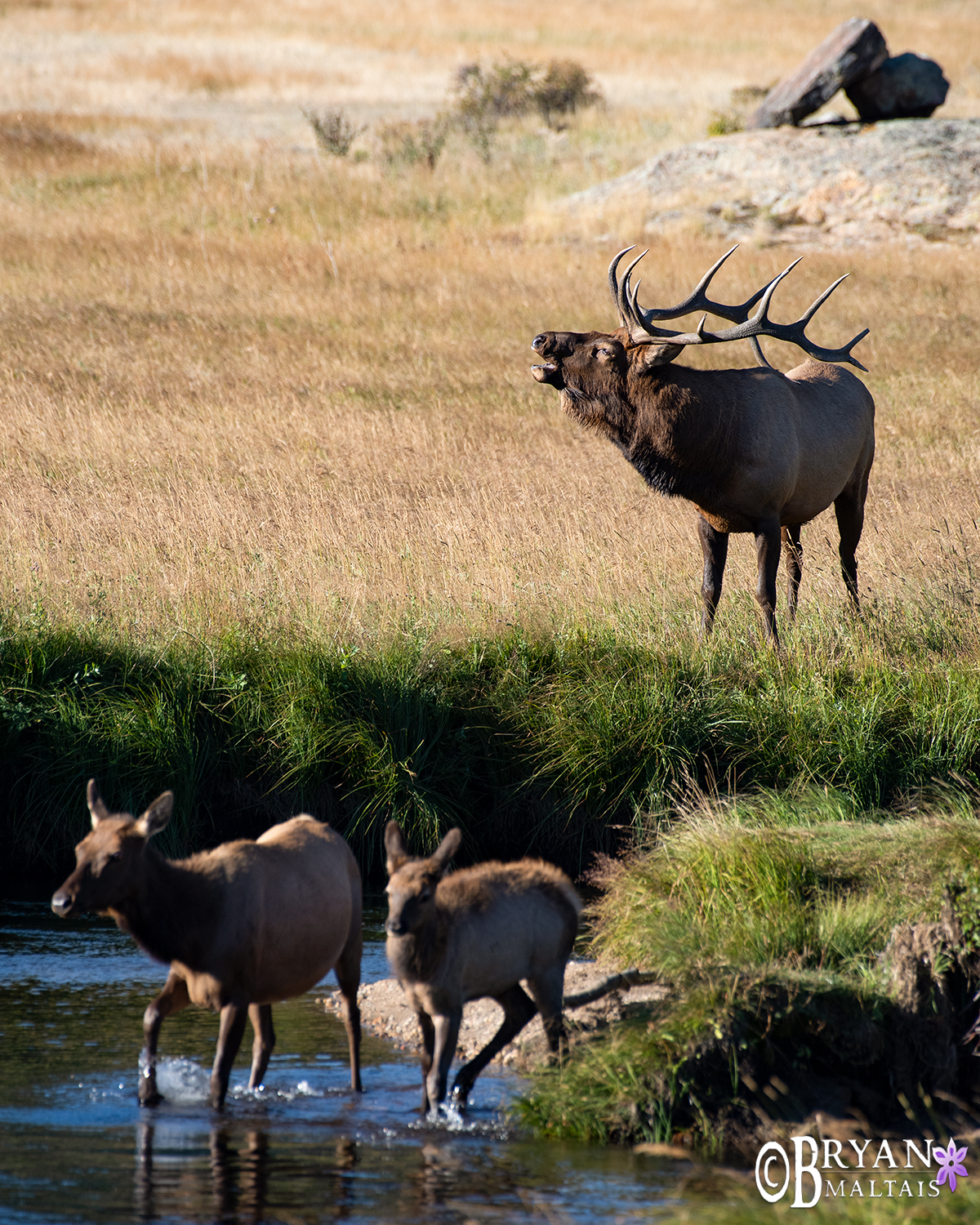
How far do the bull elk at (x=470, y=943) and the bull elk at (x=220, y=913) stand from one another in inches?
12.6

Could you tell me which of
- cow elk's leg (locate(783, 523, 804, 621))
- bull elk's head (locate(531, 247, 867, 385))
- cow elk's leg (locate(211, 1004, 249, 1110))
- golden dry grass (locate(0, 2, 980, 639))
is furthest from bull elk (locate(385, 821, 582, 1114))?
cow elk's leg (locate(783, 523, 804, 621))

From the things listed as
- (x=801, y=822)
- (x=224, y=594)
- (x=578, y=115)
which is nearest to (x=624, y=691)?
(x=801, y=822)

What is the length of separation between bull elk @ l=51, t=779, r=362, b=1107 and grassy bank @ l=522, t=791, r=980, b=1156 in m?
1.07

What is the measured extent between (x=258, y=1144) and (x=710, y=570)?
5488 millimetres

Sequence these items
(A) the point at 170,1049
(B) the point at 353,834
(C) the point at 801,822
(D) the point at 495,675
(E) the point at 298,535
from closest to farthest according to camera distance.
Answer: (A) the point at 170,1049, (C) the point at 801,822, (B) the point at 353,834, (D) the point at 495,675, (E) the point at 298,535

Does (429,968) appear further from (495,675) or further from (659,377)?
(659,377)

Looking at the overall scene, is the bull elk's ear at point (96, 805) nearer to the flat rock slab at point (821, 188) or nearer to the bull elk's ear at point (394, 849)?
the bull elk's ear at point (394, 849)

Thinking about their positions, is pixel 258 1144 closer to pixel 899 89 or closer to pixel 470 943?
pixel 470 943

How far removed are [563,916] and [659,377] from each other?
182 inches

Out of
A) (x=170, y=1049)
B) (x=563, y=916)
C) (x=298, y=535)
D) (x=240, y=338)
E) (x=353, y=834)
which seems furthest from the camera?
(x=240, y=338)

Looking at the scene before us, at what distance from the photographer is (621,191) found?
28.1 m

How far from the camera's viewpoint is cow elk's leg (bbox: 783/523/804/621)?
34.4 ft

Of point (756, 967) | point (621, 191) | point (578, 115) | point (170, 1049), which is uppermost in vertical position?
point (578, 115)

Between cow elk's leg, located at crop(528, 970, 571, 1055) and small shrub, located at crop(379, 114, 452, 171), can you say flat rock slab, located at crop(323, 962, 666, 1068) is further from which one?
small shrub, located at crop(379, 114, 452, 171)
